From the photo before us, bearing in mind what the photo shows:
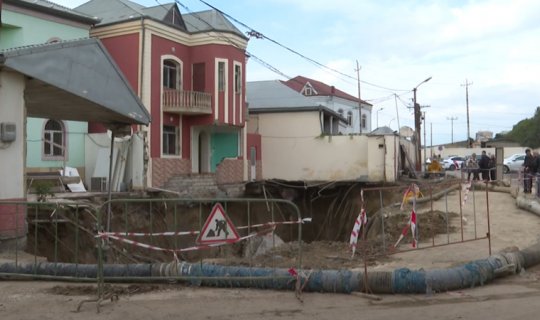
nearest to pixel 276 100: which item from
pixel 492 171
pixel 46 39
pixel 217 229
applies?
pixel 492 171

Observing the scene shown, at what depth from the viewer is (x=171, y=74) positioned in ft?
86.5

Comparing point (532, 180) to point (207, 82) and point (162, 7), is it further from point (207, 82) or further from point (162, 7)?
point (162, 7)

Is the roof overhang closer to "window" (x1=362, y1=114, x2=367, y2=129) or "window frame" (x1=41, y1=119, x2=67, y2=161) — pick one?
"window frame" (x1=41, y1=119, x2=67, y2=161)

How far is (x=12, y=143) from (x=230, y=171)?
63.9ft

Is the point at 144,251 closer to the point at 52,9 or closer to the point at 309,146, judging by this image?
the point at 52,9

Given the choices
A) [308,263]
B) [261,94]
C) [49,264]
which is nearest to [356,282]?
[308,263]

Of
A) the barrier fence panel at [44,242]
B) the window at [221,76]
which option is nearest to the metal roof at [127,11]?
the window at [221,76]

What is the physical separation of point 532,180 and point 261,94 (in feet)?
73.7

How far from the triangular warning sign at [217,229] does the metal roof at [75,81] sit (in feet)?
16.4

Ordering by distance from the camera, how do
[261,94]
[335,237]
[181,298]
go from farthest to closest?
[261,94], [335,237], [181,298]

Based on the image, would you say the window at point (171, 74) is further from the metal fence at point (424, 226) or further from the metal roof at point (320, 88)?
the metal roof at point (320, 88)

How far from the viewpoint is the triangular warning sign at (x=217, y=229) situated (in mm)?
6891

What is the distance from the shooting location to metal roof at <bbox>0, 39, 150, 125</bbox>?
984cm

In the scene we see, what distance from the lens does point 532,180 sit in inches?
736
